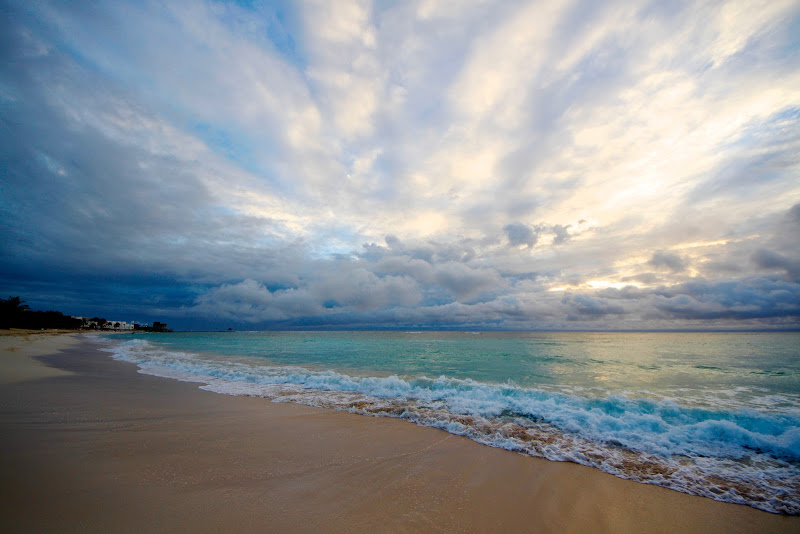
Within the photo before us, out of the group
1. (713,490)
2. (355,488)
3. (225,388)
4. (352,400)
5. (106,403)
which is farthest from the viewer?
(225,388)

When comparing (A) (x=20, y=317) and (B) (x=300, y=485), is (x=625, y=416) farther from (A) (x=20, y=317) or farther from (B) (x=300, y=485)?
(A) (x=20, y=317)

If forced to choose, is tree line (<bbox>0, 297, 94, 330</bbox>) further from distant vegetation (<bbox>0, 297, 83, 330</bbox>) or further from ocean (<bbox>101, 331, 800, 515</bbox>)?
ocean (<bbox>101, 331, 800, 515</bbox>)

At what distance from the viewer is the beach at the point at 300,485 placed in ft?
13.8

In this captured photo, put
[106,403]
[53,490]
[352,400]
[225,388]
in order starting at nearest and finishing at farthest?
[53,490], [106,403], [352,400], [225,388]

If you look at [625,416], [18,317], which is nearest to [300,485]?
[625,416]

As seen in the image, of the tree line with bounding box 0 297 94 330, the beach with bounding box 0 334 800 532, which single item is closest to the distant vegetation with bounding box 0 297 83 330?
the tree line with bounding box 0 297 94 330

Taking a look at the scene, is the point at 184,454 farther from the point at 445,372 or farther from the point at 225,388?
the point at 445,372

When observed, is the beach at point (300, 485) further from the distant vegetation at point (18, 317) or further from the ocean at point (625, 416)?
the distant vegetation at point (18, 317)

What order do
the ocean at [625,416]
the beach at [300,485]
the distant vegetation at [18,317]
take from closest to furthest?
the beach at [300,485], the ocean at [625,416], the distant vegetation at [18,317]

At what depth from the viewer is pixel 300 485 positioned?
5105mm

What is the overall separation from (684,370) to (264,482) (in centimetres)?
2725

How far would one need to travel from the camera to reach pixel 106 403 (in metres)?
10.0

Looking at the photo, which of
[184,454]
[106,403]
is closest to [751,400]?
[184,454]

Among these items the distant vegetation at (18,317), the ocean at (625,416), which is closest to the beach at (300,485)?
the ocean at (625,416)
